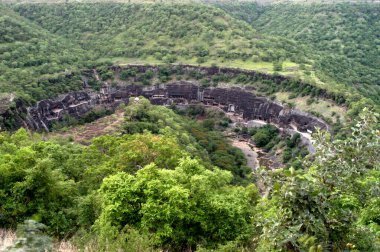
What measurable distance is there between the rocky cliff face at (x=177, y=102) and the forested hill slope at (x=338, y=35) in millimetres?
9067

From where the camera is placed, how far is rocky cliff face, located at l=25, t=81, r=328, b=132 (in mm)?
57031

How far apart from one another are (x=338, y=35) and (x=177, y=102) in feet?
140

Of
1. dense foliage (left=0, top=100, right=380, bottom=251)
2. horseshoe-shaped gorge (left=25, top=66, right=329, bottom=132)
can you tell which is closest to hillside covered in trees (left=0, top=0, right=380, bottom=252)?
dense foliage (left=0, top=100, right=380, bottom=251)

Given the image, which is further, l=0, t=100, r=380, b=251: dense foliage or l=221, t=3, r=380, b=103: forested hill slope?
l=221, t=3, r=380, b=103: forested hill slope

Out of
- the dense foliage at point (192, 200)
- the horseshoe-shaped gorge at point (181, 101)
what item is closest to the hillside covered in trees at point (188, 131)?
the dense foliage at point (192, 200)

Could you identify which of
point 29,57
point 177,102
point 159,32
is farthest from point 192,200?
point 159,32

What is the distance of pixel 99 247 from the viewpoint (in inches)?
498

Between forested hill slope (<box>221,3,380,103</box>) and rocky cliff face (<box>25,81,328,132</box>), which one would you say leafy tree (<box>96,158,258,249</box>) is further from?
A: forested hill slope (<box>221,3,380,103</box>)

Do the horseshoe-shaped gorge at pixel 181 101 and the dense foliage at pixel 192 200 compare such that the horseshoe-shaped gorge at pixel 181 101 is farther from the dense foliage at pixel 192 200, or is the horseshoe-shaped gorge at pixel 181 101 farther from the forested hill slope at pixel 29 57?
the dense foliage at pixel 192 200

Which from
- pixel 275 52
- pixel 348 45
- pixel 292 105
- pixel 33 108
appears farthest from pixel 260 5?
pixel 33 108

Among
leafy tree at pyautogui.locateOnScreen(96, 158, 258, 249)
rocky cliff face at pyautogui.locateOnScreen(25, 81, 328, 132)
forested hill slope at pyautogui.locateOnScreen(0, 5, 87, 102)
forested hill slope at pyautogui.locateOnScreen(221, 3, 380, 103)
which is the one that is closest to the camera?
leafy tree at pyautogui.locateOnScreen(96, 158, 258, 249)

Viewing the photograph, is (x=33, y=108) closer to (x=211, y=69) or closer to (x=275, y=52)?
(x=211, y=69)

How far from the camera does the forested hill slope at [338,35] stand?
240 ft

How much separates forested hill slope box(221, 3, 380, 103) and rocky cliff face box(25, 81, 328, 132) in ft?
29.7
